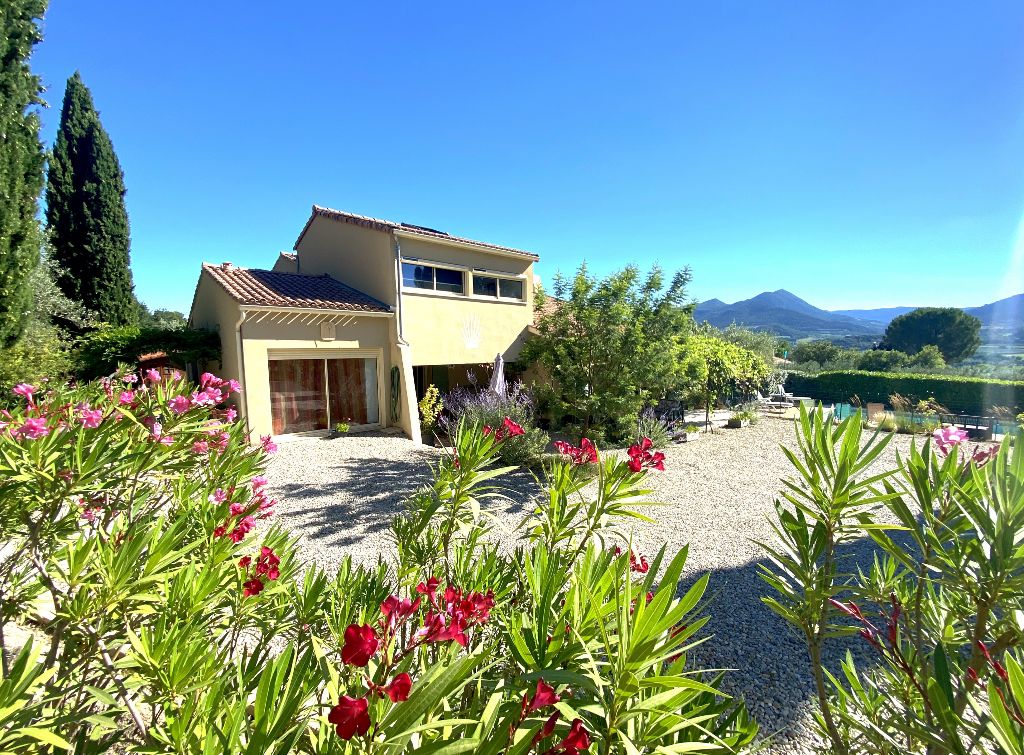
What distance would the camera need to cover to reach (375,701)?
1264 mm

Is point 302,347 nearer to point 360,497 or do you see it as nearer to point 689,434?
point 360,497

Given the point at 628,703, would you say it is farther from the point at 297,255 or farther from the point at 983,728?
the point at 297,255

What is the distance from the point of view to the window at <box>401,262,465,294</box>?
637 inches

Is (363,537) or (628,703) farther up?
(628,703)

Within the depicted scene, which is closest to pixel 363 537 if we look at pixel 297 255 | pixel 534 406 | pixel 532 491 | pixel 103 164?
pixel 532 491

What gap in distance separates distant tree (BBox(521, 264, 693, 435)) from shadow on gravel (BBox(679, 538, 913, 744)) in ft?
26.2

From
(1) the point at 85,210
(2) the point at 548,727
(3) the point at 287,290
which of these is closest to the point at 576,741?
(2) the point at 548,727

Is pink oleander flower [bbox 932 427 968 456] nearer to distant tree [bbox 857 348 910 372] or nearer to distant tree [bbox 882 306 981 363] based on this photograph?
distant tree [bbox 857 348 910 372]

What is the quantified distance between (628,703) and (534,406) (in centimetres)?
1396

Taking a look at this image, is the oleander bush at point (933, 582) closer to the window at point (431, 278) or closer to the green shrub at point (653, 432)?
the green shrub at point (653, 432)

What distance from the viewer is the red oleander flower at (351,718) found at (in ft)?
3.63

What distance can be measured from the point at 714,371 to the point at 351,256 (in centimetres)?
1729

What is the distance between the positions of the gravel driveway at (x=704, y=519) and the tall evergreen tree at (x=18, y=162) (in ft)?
23.2

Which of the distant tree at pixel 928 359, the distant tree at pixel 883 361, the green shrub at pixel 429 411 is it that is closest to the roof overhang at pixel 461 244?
the green shrub at pixel 429 411
